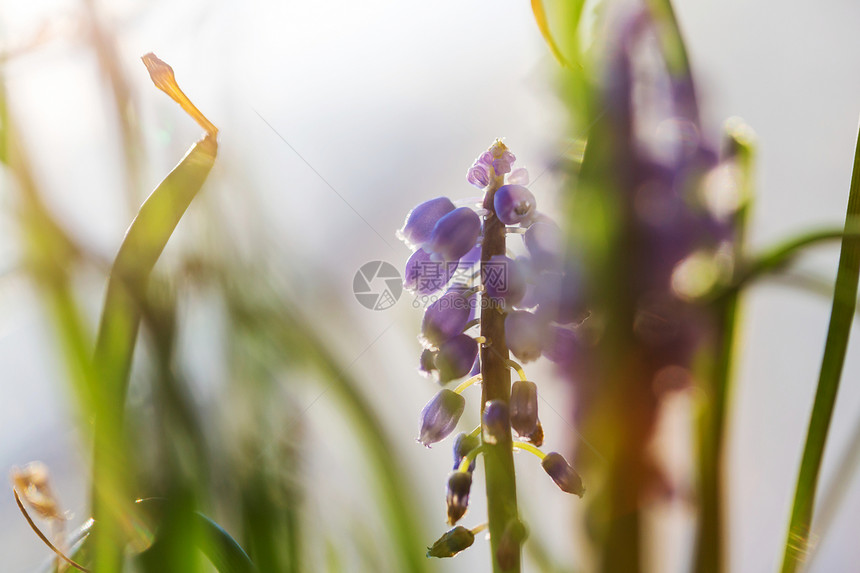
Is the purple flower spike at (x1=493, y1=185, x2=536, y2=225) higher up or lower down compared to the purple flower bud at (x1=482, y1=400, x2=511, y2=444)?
higher up

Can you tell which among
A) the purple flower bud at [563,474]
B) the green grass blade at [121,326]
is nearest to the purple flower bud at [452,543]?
the purple flower bud at [563,474]

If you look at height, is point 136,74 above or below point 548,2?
above

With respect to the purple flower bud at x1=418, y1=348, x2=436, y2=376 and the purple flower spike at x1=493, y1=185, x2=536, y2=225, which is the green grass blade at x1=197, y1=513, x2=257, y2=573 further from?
the purple flower spike at x1=493, y1=185, x2=536, y2=225

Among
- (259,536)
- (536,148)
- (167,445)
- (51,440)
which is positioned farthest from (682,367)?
(51,440)

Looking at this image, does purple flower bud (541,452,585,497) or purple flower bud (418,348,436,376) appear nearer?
purple flower bud (541,452,585,497)

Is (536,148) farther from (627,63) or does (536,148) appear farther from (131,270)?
(131,270)

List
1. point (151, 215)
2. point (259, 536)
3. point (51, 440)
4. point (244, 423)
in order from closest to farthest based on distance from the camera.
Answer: point (151, 215), point (259, 536), point (244, 423), point (51, 440)

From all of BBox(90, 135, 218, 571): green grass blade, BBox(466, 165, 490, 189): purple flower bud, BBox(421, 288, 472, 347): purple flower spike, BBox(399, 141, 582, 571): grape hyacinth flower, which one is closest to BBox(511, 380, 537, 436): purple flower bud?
BBox(399, 141, 582, 571): grape hyacinth flower

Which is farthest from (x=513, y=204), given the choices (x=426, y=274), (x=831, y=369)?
(x=831, y=369)
